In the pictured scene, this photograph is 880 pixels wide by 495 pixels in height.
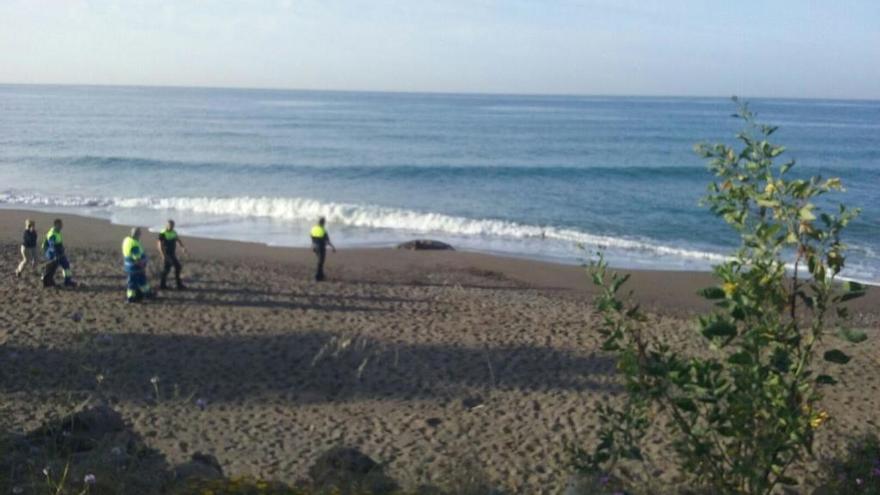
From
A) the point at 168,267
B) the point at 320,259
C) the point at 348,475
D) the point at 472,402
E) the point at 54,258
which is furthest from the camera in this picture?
the point at 320,259

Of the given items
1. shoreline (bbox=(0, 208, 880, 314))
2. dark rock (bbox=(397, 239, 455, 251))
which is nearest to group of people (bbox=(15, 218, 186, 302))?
shoreline (bbox=(0, 208, 880, 314))

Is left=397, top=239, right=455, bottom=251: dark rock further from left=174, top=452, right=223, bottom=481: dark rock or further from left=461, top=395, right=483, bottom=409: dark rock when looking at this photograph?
left=174, top=452, right=223, bottom=481: dark rock

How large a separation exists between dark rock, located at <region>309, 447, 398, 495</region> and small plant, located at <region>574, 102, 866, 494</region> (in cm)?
168

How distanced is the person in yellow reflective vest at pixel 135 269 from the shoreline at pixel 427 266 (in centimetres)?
365

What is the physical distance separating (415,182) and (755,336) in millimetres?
32667

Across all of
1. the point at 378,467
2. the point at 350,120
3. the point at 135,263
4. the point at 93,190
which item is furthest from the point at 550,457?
the point at 350,120

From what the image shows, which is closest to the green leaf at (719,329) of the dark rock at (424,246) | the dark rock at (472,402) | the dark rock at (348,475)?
the dark rock at (348,475)

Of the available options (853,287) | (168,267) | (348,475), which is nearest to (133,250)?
(168,267)

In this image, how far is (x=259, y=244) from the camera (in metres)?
21.7

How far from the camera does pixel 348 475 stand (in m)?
5.83

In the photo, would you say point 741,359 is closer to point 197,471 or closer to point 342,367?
point 197,471

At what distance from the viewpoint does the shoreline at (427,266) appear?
17.3 meters

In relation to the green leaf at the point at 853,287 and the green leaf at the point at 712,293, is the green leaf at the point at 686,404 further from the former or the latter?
the green leaf at the point at 853,287

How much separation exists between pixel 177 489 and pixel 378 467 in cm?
201
